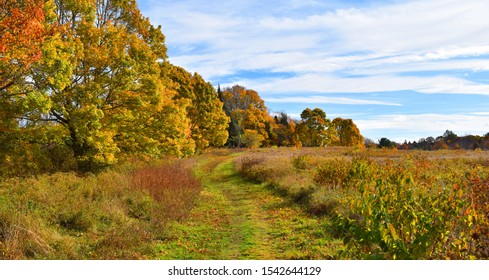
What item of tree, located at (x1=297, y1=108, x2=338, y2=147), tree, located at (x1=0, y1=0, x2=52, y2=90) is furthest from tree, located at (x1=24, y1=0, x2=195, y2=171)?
tree, located at (x1=297, y1=108, x2=338, y2=147)

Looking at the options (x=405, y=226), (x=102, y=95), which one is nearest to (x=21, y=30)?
(x=102, y=95)

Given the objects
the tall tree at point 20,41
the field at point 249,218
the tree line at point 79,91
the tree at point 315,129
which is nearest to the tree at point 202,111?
the tree line at point 79,91

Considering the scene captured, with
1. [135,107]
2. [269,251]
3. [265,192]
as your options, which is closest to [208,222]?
[269,251]

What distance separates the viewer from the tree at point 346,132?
76.9 m

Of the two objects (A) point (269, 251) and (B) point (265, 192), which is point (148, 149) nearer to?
(B) point (265, 192)

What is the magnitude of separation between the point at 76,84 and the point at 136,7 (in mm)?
7936

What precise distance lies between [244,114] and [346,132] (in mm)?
21478

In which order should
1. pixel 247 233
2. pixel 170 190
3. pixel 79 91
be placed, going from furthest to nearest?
1. pixel 79 91
2. pixel 170 190
3. pixel 247 233

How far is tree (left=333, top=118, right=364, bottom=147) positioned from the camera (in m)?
76.9

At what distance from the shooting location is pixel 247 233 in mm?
11203

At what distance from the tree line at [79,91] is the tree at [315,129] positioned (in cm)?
5086

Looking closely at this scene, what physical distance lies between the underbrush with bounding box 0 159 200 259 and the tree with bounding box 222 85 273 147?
52278mm

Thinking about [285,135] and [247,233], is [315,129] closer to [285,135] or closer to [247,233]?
[285,135]

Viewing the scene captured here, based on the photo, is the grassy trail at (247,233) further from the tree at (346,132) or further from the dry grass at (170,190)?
the tree at (346,132)
